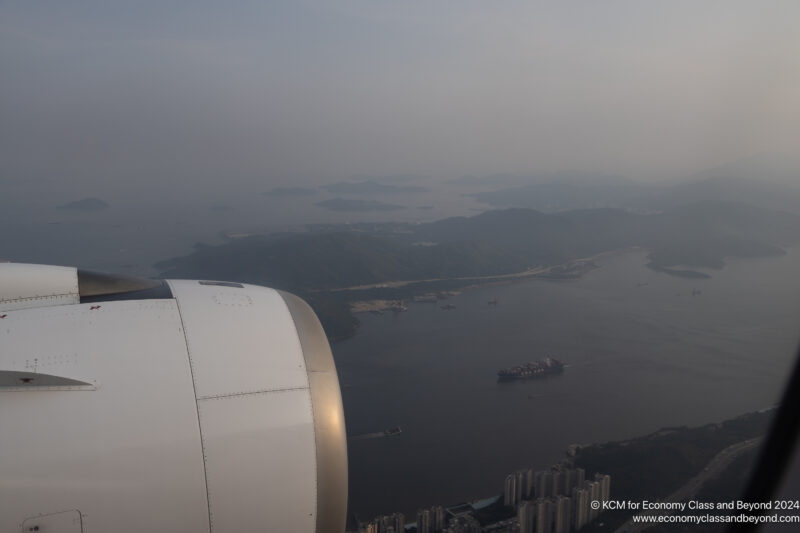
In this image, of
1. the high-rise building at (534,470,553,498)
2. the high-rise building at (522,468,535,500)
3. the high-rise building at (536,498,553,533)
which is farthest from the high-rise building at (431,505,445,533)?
the high-rise building at (534,470,553,498)

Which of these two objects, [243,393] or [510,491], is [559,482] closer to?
[510,491]

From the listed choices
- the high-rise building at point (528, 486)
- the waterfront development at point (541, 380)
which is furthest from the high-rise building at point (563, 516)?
the waterfront development at point (541, 380)

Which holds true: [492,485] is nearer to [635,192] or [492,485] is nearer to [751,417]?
[751,417]

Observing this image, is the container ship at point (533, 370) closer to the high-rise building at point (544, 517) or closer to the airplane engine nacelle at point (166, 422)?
the high-rise building at point (544, 517)

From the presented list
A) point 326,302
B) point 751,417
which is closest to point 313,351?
point 751,417

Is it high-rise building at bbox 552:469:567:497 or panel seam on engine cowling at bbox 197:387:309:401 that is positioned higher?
panel seam on engine cowling at bbox 197:387:309:401

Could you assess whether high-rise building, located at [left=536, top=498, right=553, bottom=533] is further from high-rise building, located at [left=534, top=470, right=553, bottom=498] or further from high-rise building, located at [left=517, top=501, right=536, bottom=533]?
high-rise building, located at [left=534, top=470, right=553, bottom=498]
